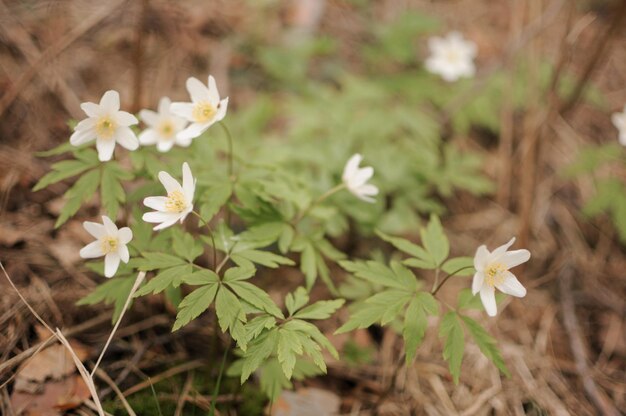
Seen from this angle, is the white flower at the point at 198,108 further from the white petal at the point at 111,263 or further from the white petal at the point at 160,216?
the white petal at the point at 111,263

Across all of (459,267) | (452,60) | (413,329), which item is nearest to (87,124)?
(413,329)

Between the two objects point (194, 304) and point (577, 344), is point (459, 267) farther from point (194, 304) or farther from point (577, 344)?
point (577, 344)

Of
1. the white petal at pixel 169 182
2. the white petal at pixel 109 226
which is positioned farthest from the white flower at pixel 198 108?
the white petal at pixel 109 226

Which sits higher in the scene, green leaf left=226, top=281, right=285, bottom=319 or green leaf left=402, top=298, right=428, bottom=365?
green leaf left=226, top=281, right=285, bottom=319

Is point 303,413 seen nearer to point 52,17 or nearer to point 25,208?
point 25,208

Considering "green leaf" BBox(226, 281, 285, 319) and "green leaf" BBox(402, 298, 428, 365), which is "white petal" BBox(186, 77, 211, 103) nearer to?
"green leaf" BBox(226, 281, 285, 319)

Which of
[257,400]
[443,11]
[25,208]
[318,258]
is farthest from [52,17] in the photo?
[443,11]

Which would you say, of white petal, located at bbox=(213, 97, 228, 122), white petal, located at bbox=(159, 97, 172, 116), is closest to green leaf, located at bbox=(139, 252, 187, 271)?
white petal, located at bbox=(213, 97, 228, 122)
